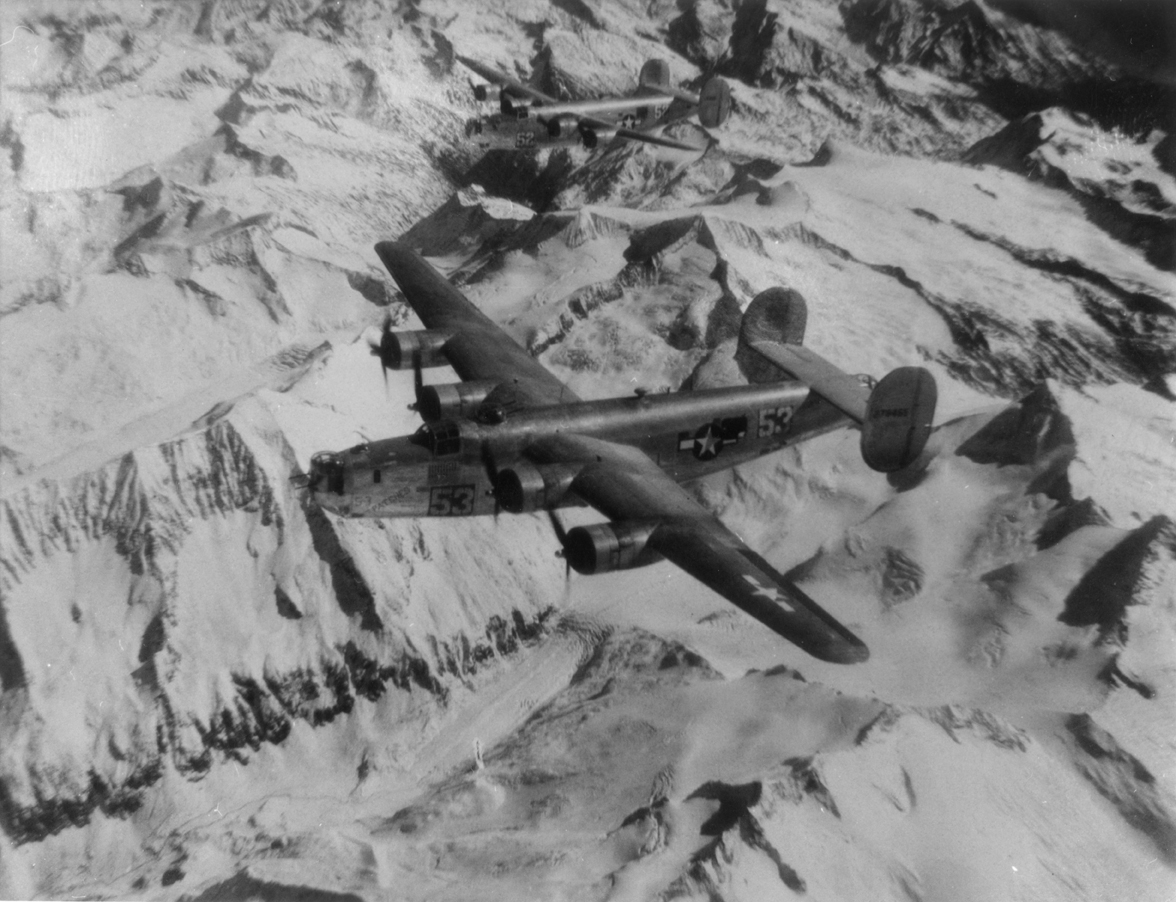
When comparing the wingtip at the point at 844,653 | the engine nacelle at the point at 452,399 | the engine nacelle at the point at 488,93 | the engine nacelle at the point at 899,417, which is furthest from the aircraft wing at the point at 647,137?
the wingtip at the point at 844,653

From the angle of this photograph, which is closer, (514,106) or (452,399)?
(452,399)

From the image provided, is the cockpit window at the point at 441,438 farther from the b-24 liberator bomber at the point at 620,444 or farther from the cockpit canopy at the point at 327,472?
the cockpit canopy at the point at 327,472

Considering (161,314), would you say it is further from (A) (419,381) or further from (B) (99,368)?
(A) (419,381)

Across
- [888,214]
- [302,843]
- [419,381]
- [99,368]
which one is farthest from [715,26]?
[302,843]

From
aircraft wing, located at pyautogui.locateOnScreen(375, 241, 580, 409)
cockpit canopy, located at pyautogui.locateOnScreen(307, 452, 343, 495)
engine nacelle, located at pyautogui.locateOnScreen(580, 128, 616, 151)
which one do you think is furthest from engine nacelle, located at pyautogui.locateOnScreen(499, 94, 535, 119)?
cockpit canopy, located at pyautogui.locateOnScreen(307, 452, 343, 495)

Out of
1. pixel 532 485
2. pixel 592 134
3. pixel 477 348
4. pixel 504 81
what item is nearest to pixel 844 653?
pixel 532 485

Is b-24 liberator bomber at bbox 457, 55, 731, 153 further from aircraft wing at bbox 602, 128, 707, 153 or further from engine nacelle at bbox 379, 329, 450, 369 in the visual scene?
engine nacelle at bbox 379, 329, 450, 369

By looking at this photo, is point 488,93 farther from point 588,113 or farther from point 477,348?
point 477,348
